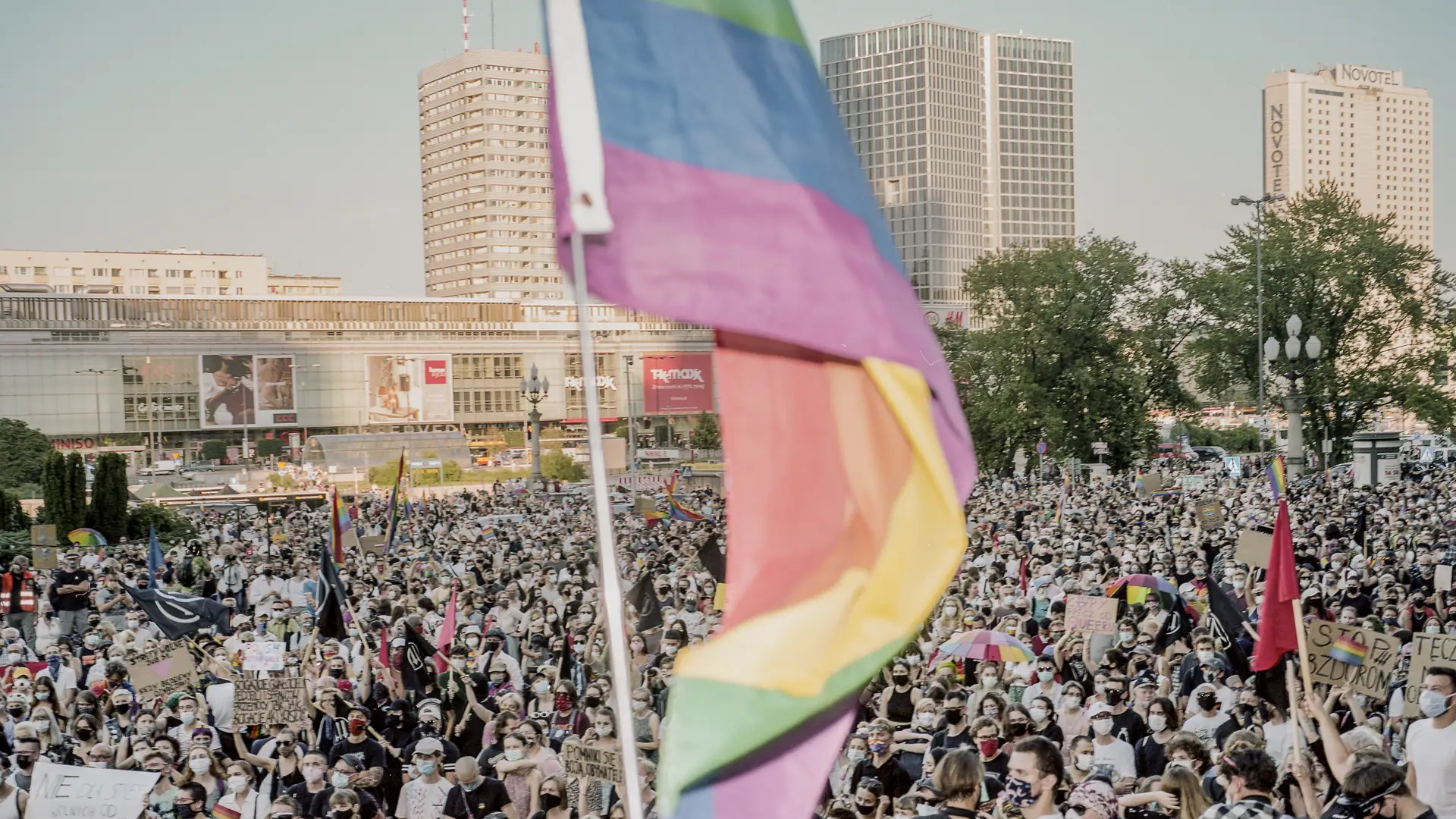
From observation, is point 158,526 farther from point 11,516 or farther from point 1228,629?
point 1228,629

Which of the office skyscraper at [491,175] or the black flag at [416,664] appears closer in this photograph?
the black flag at [416,664]

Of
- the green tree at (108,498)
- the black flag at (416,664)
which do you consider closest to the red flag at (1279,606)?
the black flag at (416,664)

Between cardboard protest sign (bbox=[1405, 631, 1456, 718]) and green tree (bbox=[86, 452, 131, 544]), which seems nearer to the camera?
cardboard protest sign (bbox=[1405, 631, 1456, 718])

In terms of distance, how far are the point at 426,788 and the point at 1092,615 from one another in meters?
5.76

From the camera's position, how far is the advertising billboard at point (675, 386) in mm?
106500

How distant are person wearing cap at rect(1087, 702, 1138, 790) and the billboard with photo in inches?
4345

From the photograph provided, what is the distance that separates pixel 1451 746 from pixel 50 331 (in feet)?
380

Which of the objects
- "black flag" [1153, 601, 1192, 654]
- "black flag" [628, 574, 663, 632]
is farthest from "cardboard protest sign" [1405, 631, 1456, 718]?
"black flag" [628, 574, 663, 632]

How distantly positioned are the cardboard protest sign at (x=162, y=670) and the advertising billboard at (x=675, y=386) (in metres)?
93.2

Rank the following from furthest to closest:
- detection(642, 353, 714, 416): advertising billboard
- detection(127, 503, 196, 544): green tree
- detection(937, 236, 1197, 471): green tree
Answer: detection(642, 353, 714, 416): advertising billboard → detection(937, 236, 1197, 471): green tree → detection(127, 503, 196, 544): green tree

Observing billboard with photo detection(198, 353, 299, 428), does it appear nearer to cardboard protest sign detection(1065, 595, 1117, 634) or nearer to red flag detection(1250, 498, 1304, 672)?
cardboard protest sign detection(1065, 595, 1117, 634)

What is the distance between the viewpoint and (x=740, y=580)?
316cm

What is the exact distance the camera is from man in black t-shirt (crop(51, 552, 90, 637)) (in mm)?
Result: 19656

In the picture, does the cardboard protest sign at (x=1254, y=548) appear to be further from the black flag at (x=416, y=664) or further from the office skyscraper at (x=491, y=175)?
the office skyscraper at (x=491, y=175)
